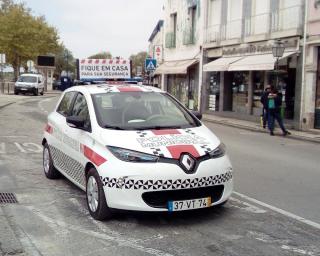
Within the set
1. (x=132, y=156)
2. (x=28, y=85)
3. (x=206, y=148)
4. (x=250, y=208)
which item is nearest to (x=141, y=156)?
(x=132, y=156)

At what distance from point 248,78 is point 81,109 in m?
18.7

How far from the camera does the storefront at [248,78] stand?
848 inches

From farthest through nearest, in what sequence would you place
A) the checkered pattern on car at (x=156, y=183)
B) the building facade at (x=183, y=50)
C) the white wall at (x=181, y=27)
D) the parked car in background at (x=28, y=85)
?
the parked car in background at (x=28, y=85) → the building facade at (x=183, y=50) → the white wall at (x=181, y=27) → the checkered pattern on car at (x=156, y=183)

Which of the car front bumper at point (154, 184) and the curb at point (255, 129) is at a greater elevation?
the car front bumper at point (154, 184)

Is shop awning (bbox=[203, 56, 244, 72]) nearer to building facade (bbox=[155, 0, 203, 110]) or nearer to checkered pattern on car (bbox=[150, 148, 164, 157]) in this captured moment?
building facade (bbox=[155, 0, 203, 110])

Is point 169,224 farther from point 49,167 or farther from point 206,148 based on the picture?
point 49,167

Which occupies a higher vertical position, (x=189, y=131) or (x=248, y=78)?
(x=248, y=78)

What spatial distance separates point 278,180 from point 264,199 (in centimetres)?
170

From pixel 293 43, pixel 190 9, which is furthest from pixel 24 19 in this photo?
pixel 293 43

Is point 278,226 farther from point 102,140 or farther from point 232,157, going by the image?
point 232,157

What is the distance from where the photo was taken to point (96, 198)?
612 cm

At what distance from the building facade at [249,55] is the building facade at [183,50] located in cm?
137

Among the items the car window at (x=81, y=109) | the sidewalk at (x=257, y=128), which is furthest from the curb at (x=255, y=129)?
the car window at (x=81, y=109)

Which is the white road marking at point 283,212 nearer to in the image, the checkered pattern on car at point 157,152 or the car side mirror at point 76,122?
the checkered pattern on car at point 157,152
